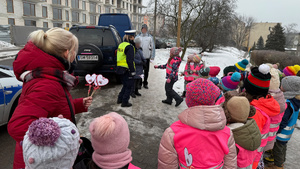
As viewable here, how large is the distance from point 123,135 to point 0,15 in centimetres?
3857

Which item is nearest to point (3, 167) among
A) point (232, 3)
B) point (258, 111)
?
point (258, 111)

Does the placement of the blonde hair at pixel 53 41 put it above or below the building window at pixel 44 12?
below

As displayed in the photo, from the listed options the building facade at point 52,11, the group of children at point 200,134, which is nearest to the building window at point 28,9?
the building facade at point 52,11

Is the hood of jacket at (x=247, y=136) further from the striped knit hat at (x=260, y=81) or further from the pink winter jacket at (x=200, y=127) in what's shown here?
the striped knit hat at (x=260, y=81)

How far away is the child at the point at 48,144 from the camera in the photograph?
101 cm

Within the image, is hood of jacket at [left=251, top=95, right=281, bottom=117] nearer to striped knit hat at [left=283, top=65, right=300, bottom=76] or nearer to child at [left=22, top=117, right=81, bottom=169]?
striped knit hat at [left=283, top=65, right=300, bottom=76]

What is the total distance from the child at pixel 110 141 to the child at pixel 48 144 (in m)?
0.20

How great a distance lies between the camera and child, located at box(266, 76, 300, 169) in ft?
9.42

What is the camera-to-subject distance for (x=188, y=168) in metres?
1.80

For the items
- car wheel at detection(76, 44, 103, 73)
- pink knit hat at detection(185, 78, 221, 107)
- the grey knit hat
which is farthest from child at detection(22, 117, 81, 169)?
car wheel at detection(76, 44, 103, 73)

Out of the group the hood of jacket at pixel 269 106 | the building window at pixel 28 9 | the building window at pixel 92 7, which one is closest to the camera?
the hood of jacket at pixel 269 106

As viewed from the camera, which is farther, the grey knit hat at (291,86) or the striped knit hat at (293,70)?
the striped knit hat at (293,70)

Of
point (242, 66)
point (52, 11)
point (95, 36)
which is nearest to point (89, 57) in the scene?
point (95, 36)

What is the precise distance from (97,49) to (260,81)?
4579 mm
